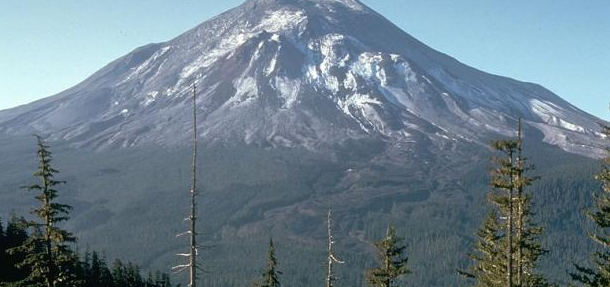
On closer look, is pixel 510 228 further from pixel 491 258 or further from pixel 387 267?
pixel 387 267

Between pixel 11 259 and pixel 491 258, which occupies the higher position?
pixel 491 258

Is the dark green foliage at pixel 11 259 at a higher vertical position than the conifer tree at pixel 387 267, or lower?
lower

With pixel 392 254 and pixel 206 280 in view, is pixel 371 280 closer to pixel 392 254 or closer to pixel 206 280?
pixel 392 254

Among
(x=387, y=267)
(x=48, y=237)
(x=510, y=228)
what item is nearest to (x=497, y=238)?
(x=387, y=267)

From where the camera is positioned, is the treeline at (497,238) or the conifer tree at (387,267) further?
the conifer tree at (387,267)

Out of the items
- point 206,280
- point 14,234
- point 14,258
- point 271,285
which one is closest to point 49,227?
point 271,285

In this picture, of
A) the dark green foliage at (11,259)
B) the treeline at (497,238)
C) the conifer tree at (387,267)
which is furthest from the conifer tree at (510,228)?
the dark green foliage at (11,259)

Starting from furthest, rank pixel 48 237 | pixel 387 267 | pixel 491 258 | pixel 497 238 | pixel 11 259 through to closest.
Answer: pixel 11 259 < pixel 491 258 < pixel 497 238 < pixel 387 267 < pixel 48 237

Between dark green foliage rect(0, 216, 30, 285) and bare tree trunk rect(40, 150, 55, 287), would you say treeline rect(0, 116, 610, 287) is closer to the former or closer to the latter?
bare tree trunk rect(40, 150, 55, 287)

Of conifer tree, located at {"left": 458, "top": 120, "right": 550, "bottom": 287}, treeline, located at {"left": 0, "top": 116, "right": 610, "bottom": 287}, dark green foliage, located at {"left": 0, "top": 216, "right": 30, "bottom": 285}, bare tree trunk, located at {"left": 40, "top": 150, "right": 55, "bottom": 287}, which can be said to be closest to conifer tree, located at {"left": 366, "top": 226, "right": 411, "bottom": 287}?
treeline, located at {"left": 0, "top": 116, "right": 610, "bottom": 287}

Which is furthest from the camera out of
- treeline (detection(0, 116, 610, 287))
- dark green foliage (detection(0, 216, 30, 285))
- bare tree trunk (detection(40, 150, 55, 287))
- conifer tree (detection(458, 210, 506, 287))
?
dark green foliage (detection(0, 216, 30, 285))

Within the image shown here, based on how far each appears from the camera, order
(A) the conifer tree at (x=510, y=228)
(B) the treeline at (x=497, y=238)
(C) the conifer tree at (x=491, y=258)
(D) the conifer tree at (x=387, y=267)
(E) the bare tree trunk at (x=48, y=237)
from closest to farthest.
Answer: (A) the conifer tree at (x=510, y=228) → (B) the treeline at (x=497, y=238) → (E) the bare tree trunk at (x=48, y=237) → (C) the conifer tree at (x=491, y=258) → (D) the conifer tree at (x=387, y=267)

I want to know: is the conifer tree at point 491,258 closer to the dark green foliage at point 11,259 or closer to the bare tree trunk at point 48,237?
the bare tree trunk at point 48,237
